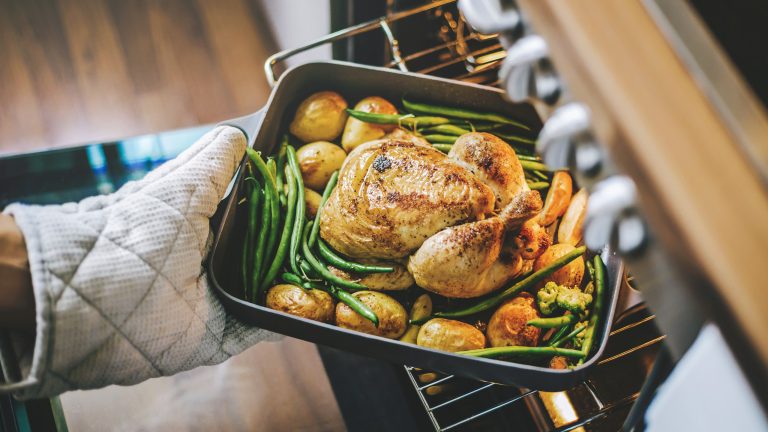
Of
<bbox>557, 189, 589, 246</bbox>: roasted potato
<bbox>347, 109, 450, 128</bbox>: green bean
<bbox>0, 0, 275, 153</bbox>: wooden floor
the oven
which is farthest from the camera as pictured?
<bbox>0, 0, 275, 153</bbox>: wooden floor

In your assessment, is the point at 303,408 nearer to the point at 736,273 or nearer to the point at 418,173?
the point at 418,173

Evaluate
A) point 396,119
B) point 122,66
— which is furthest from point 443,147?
point 122,66

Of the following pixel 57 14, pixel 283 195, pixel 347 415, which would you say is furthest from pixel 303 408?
pixel 57 14

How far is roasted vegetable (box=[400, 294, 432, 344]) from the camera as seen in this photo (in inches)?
44.2

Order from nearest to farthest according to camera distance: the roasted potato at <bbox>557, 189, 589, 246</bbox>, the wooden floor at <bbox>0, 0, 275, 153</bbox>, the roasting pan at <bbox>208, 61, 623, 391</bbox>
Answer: the roasting pan at <bbox>208, 61, 623, 391</bbox>
the roasted potato at <bbox>557, 189, 589, 246</bbox>
the wooden floor at <bbox>0, 0, 275, 153</bbox>

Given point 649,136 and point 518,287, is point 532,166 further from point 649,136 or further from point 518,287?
point 649,136

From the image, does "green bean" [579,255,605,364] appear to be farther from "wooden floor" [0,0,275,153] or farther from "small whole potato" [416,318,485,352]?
"wooden floor" [0,0,275,153]

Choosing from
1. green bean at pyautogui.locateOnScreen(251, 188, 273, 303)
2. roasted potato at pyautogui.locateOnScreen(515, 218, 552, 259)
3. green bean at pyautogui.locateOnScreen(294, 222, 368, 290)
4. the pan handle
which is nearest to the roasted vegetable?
green bean at pyautogui.locateOnScreen(294, 222, 368, 290)

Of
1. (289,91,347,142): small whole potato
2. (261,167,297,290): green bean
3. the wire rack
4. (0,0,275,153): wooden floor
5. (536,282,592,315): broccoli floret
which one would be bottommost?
the wire rack

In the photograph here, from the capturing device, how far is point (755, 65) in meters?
0.64

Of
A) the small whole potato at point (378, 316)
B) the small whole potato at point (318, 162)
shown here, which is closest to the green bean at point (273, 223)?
the small whole potato at point (318, 162)

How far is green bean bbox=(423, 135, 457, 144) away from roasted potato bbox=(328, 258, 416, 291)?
0.35 metres

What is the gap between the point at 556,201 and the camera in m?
1.22

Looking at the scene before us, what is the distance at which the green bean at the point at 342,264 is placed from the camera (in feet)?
3.67
